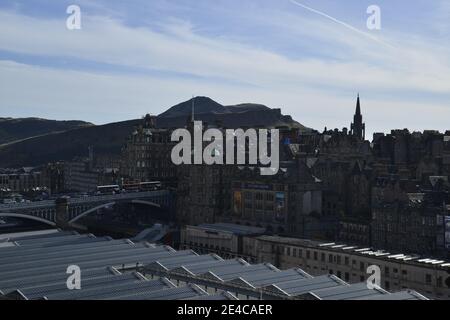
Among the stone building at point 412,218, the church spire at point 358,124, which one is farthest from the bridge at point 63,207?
the church spire at point 358,124

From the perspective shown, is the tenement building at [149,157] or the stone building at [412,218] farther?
the tenement building at [149,157]

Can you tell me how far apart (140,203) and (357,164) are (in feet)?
99.3

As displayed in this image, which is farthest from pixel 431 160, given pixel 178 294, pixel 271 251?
pixel 178 294

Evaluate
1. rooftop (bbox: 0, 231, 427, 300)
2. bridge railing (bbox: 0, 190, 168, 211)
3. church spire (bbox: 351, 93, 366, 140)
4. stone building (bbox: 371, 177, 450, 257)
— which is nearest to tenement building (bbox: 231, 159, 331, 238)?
stone building (bbox: 371, 177, 450, 257)

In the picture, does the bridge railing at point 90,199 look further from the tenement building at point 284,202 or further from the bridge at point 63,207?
the tenement building at point 284,202

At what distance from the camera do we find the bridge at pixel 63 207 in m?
71.8

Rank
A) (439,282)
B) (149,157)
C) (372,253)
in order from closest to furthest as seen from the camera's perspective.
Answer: (439,282), (372,253), (149,157)

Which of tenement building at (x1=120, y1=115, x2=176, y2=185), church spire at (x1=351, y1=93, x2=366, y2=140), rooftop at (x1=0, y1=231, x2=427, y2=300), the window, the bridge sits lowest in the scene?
the window

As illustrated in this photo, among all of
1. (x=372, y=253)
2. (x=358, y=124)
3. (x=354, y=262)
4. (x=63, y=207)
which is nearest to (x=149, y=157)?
(x=63, y=207)

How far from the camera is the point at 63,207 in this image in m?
76.5

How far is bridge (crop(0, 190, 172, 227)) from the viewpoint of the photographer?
235 feet

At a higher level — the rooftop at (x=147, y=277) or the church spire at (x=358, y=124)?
the church spire at (x=358, y=124)

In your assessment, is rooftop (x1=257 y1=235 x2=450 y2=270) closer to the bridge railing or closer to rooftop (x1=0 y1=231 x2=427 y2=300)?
rooftop (x1=0 y1=231 x2=427 y2=300)

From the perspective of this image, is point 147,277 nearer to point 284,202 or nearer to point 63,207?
A: point 284,202
